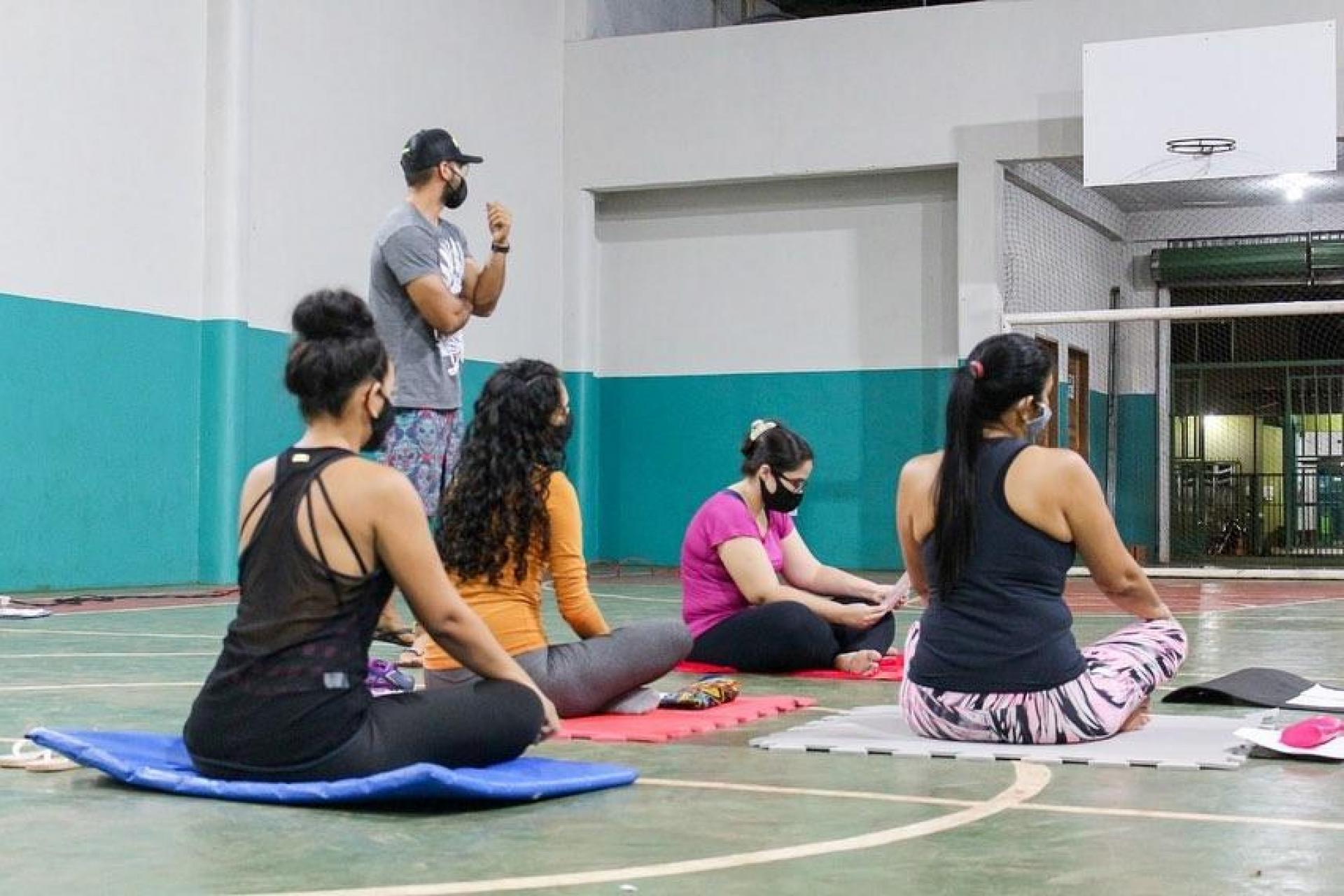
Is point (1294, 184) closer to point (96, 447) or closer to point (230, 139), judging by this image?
point (230, 139)

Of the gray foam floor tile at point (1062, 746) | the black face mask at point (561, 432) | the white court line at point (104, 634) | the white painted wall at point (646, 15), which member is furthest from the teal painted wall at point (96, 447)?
the gray foam floor tile at point (1062, 746)

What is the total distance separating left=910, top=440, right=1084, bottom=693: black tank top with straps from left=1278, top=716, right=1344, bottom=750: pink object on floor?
0.52 metres

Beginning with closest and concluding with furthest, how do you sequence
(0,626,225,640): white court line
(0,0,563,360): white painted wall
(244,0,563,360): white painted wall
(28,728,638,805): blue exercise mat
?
(28,728,638,805): blue exercise mat, (0,626,225,640): white court line, (0,0,563,360): white painted wall, (244,0,563,360): white painted wall

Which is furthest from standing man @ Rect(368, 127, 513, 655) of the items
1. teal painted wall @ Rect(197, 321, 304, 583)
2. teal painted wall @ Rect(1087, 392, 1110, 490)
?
teal painted wall @ Rect(1087, 392, 1110, 490)

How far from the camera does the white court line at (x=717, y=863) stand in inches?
106

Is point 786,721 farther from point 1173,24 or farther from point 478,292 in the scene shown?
point 1173,24

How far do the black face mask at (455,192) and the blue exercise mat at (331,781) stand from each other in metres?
2.49

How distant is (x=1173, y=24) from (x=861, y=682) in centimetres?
922

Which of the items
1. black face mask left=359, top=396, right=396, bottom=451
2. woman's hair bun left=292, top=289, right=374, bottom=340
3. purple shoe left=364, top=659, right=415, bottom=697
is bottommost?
purple shoe left=364, top=659, right=415, bottom=697

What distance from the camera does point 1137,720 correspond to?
15.2ft

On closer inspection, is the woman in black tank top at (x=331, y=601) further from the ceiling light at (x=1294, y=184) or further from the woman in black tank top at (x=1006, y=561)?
the ceiling light at (x=1294, y=184)

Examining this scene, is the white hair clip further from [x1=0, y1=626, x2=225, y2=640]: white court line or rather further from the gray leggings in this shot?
[x1=0, y1=626, x2=225, y2=640]: white court line

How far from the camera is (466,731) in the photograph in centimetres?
354

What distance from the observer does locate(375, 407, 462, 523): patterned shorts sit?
5730mm
